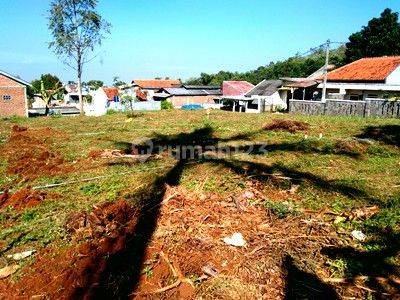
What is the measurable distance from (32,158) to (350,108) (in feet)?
57.3

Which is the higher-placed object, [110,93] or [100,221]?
[110,93]

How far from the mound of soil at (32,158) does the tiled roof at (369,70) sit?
24.9m

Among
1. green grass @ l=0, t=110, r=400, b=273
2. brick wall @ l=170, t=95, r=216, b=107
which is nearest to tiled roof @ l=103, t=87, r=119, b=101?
brick wall @ l=170, t=95, r=216, b=107

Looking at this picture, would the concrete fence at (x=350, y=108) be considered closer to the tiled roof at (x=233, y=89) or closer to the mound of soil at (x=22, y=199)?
the mound of soil at (x=22, y=199)

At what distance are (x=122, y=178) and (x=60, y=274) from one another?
340 cm

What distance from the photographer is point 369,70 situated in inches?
1081

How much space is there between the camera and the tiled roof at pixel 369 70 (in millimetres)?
25891

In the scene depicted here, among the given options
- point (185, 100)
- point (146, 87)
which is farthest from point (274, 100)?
point (146, 87)

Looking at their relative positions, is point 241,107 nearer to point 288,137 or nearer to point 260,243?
point 288,137

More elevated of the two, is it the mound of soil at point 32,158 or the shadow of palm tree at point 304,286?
the mound of soil at point 32,158

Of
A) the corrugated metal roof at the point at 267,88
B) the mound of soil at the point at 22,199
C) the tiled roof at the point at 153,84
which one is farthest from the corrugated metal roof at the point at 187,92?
the mound of soil at the point at 22,199

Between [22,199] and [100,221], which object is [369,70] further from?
[22,199]

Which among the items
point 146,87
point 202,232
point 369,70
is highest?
point 369,70

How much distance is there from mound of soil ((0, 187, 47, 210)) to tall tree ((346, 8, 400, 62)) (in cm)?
4176
